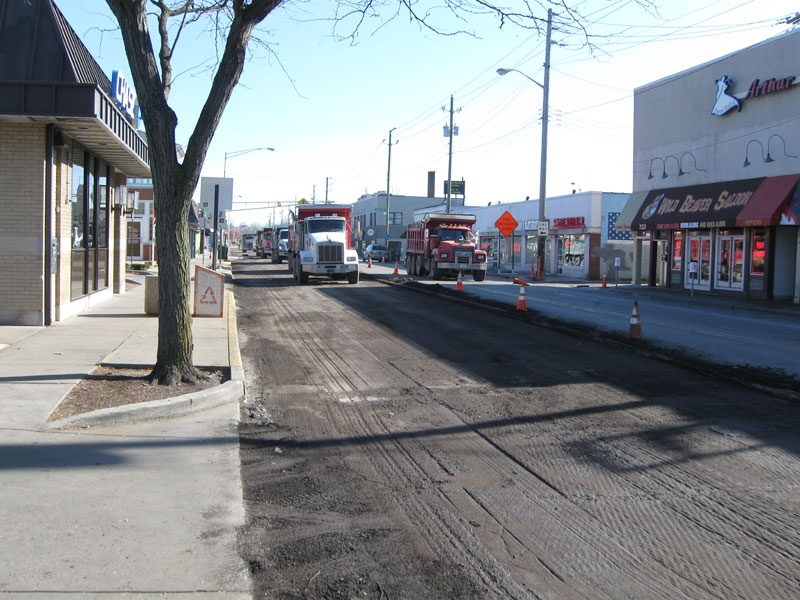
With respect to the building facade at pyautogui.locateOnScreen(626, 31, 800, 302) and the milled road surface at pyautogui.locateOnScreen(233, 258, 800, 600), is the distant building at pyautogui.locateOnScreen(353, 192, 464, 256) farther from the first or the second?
the milled road surface at pyautogui.locateOnScreen(233, 258, 800, 600)

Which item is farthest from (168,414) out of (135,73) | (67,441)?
(135,73)

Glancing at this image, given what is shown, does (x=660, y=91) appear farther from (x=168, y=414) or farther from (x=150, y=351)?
(x=168, y=414)

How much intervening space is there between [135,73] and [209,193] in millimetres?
22285

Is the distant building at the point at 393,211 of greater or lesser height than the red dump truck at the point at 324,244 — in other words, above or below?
above

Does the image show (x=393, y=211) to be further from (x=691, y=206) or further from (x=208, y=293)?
(x=208, y=293)

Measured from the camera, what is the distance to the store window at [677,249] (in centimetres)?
3297

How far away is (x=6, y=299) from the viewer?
518 inches

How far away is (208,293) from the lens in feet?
52.8

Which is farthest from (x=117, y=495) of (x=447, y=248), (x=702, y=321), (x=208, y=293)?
(x=447, y=248)

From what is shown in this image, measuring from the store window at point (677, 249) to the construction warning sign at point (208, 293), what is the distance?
23.8 m

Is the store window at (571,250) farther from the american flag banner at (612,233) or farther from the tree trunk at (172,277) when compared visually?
the tree trunk at (172,277)

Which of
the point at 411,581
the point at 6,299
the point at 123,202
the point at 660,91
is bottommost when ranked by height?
the point at 411,581

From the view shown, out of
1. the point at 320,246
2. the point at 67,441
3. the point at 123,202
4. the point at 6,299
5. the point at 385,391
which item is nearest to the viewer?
the point at 67,441

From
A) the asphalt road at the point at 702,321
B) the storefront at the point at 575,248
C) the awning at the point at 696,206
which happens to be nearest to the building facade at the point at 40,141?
the asphalt road at the point at 702,321
